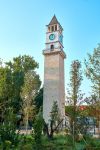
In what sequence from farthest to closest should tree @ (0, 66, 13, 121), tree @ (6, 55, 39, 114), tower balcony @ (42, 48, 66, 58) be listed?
tree @ (6, 55, 39, 114)
tower balcony @ (42, 48, 66, 58)
tree @ (0, 66, 13, 121)

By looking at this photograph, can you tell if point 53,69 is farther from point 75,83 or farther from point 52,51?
point 75,83

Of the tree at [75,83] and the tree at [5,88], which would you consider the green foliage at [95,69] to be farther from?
the tree at [5,88]

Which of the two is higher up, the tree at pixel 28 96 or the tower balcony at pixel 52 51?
the tower balcony at pixel 52 51

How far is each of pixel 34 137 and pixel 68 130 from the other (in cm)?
702

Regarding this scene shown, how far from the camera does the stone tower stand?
117ft

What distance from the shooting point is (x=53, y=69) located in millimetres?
37562

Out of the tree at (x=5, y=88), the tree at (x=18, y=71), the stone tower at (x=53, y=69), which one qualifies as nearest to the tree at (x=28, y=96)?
the tree at (x=5, y=88)

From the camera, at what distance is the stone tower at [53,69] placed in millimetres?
35656

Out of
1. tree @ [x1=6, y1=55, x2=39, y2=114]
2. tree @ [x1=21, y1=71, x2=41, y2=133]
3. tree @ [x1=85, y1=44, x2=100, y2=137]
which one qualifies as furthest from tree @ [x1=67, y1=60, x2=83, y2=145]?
tree @ [x1=6, y1=55, x2=39, y2=114]

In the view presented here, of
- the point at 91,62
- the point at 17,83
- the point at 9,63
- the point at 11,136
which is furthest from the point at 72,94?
the point at 9,63

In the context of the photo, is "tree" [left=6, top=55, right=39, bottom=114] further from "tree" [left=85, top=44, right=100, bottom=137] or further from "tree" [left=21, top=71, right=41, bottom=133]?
"tree" [left=85, top=44, right=100, bottom=137]

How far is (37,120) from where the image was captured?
39.3 feet

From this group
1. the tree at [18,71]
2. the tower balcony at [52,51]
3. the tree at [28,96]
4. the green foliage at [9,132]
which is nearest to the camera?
the green foliage at [9,132]

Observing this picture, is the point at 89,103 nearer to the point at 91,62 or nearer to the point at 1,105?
the point at 91,62
